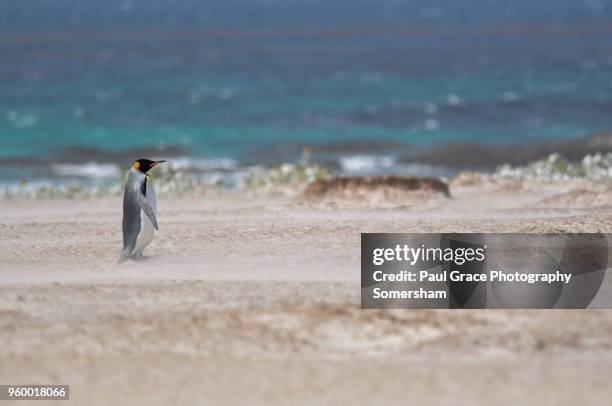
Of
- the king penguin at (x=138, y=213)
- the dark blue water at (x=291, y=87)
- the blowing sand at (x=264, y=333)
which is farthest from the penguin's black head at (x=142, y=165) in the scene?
the dark blue water at (x=291, y=87)

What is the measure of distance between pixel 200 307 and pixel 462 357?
1423 millimetres

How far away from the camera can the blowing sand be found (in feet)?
15.5

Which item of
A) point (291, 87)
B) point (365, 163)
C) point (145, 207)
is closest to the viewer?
point (145, 207)

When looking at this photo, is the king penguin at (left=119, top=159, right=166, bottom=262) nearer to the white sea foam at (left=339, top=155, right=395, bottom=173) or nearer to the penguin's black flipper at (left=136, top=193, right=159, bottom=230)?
the penguin's black flipper at (left=136, top=193, right=159, bottom=230)

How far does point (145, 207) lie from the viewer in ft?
24.0

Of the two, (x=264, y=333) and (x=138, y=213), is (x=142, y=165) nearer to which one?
(x=138, y=213)

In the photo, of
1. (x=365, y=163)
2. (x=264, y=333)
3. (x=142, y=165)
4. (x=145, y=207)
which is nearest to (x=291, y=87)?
(x=365, y=163)

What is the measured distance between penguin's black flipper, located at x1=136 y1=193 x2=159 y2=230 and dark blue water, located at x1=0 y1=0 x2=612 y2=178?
13.2m

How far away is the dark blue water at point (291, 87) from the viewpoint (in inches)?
919

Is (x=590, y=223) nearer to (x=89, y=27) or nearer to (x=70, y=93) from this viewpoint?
(x=70, y=93)

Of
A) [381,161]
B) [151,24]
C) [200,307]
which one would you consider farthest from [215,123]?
[151,24]

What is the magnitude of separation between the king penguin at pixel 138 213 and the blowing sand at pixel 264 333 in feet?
0.40

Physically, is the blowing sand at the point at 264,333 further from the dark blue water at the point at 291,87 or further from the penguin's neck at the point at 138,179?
the dark blue water at the point at 291,87

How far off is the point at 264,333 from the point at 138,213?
2.11 m
